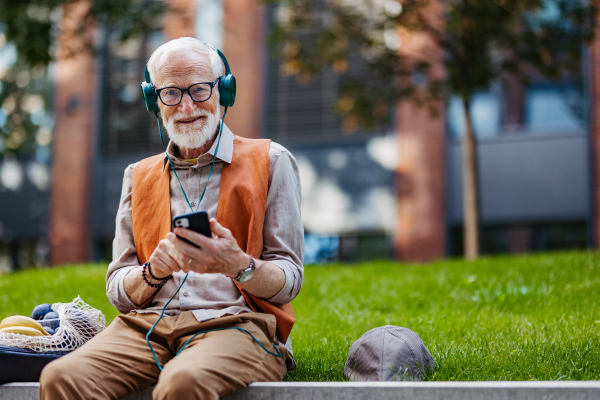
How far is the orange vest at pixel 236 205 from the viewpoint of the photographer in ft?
9.23

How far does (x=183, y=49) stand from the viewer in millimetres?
2873

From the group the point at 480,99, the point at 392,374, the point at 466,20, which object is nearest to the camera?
the point at 392,374

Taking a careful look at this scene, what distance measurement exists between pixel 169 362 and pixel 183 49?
143 centimetres

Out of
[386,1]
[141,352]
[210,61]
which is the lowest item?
[141,352]

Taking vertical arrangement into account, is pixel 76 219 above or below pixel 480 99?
below

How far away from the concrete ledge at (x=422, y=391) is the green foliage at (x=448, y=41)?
8.01 metres

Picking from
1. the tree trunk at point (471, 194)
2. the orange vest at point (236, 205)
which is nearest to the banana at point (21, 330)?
the orange vest at point (236, 205)

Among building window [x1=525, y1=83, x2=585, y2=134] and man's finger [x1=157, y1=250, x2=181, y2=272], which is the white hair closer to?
man's finger [x1=157, y1=250, x2=181, y2=272]

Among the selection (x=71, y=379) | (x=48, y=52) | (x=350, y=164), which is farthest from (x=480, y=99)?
(x=71, y=379)

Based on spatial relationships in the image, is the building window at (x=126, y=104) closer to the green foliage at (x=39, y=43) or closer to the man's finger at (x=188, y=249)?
the green foliage at (x=39, y=43)

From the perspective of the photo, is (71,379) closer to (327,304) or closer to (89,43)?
(327,304)

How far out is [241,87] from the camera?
58.2 ft

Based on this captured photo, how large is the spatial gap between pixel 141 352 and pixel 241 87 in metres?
15.6

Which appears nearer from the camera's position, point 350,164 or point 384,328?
point 384,328
